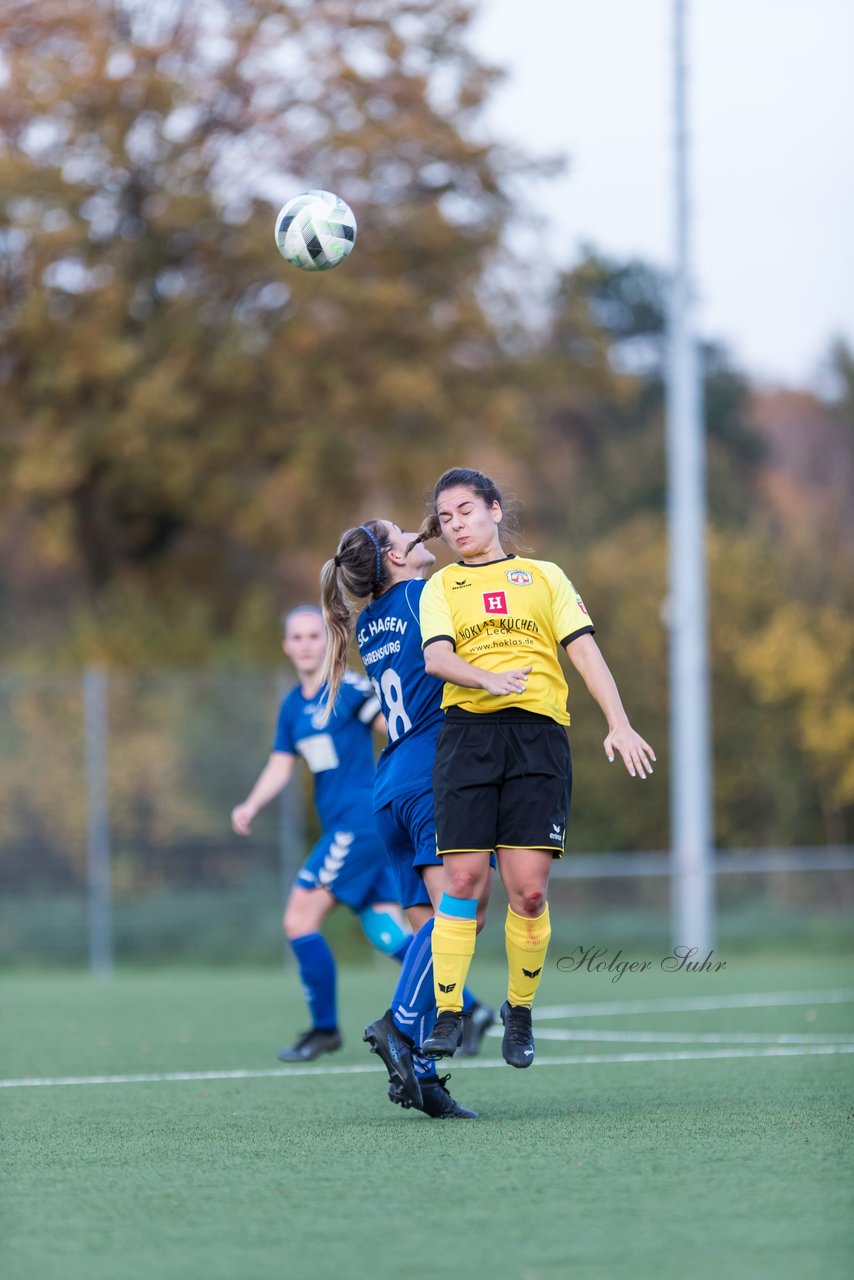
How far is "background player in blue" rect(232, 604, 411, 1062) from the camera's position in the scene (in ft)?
24.7

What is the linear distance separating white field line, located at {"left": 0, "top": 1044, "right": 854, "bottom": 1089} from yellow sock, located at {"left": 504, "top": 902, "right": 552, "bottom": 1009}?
1416 mm

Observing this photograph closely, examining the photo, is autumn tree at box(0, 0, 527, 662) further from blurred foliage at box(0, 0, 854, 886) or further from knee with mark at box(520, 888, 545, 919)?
knee with mark at box(520, 888, 545, 919)

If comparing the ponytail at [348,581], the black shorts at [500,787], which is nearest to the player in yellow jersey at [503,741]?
the black shorts at [500,787]

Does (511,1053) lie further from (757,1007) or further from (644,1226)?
(757,1007)

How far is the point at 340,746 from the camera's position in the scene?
7.78m

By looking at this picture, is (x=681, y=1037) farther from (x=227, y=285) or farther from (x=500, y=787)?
(x=227, y=285)

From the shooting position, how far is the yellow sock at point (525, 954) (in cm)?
527

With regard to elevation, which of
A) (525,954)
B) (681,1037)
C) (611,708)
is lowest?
(681,1037)

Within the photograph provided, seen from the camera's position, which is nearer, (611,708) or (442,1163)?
(442,1163)

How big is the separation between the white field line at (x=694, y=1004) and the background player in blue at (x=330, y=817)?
190 cm

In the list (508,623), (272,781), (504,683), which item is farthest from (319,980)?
(504,683)

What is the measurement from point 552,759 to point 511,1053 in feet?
2.91

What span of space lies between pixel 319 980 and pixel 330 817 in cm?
74

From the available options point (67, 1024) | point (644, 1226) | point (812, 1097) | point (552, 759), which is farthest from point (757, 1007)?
point (644, 1226)
